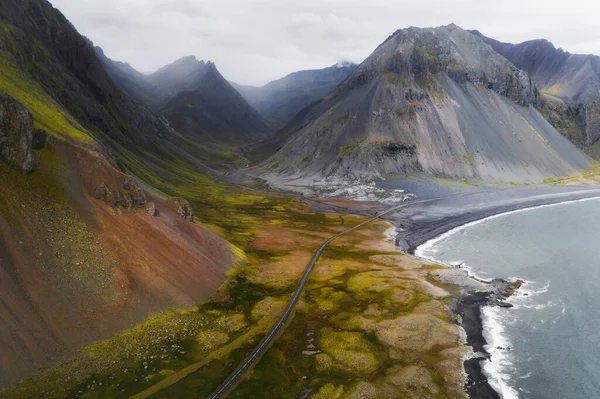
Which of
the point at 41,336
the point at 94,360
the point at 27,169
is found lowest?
the point at 94,360

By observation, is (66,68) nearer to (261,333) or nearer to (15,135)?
(15,135)

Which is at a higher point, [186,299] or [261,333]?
[186,299]

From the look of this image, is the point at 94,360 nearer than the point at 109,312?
Yes

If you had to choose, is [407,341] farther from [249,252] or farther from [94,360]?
[249,252]

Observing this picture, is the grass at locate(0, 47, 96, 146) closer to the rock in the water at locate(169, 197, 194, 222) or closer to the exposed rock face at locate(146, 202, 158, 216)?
the exposed rock face at locate(146, 202, 158, 216)

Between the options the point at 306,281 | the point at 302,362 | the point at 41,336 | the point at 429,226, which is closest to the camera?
the point at 41,336

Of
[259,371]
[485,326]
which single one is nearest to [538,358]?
[485,326]

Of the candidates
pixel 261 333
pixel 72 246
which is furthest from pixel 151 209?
pixel 261 333
